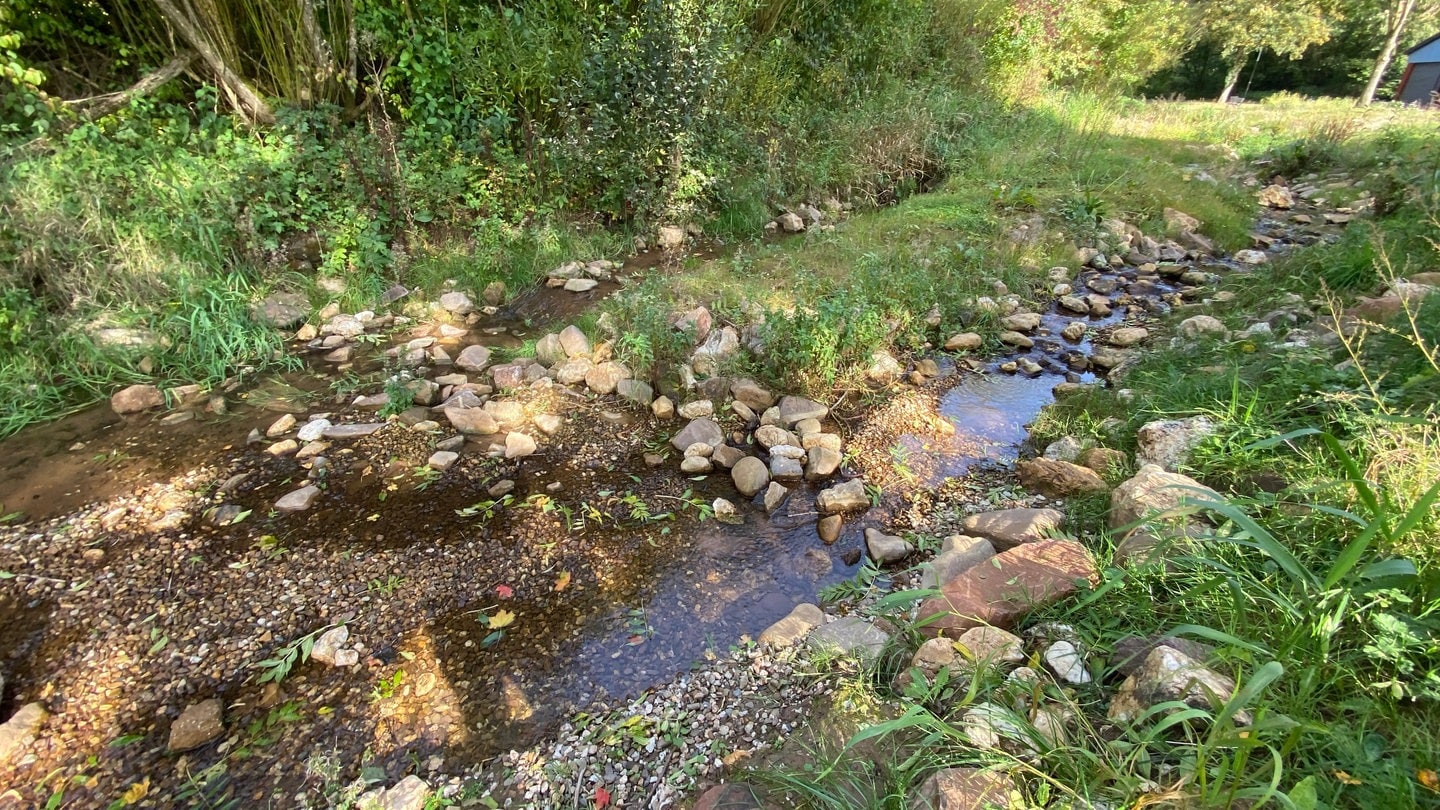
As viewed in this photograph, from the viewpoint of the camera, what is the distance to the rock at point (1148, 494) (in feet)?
7.34

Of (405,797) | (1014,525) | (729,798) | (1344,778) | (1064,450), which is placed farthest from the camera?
(1064,450)

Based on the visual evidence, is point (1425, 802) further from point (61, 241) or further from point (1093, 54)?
point (1093, 54)

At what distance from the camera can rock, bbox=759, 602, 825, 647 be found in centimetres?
238

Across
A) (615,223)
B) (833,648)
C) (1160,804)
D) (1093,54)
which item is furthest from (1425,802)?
(1093,54)

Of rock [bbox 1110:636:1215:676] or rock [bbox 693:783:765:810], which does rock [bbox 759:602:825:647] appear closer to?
rock [bbox 693:783:765:810]

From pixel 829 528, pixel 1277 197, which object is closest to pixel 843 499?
pixel 829 528

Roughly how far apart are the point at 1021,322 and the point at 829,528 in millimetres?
2842

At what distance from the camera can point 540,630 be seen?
255 centimetres

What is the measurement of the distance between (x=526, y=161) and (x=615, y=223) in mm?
961

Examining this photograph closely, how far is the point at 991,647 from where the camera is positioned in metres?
1.97

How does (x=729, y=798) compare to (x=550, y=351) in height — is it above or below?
below

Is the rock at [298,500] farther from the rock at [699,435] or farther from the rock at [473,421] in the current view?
the rock at [699,435]

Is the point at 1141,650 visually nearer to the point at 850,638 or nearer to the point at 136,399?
the point at 850,638

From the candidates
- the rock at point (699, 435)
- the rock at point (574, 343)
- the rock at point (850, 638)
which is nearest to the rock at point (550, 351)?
the rock at point (574, 343)
